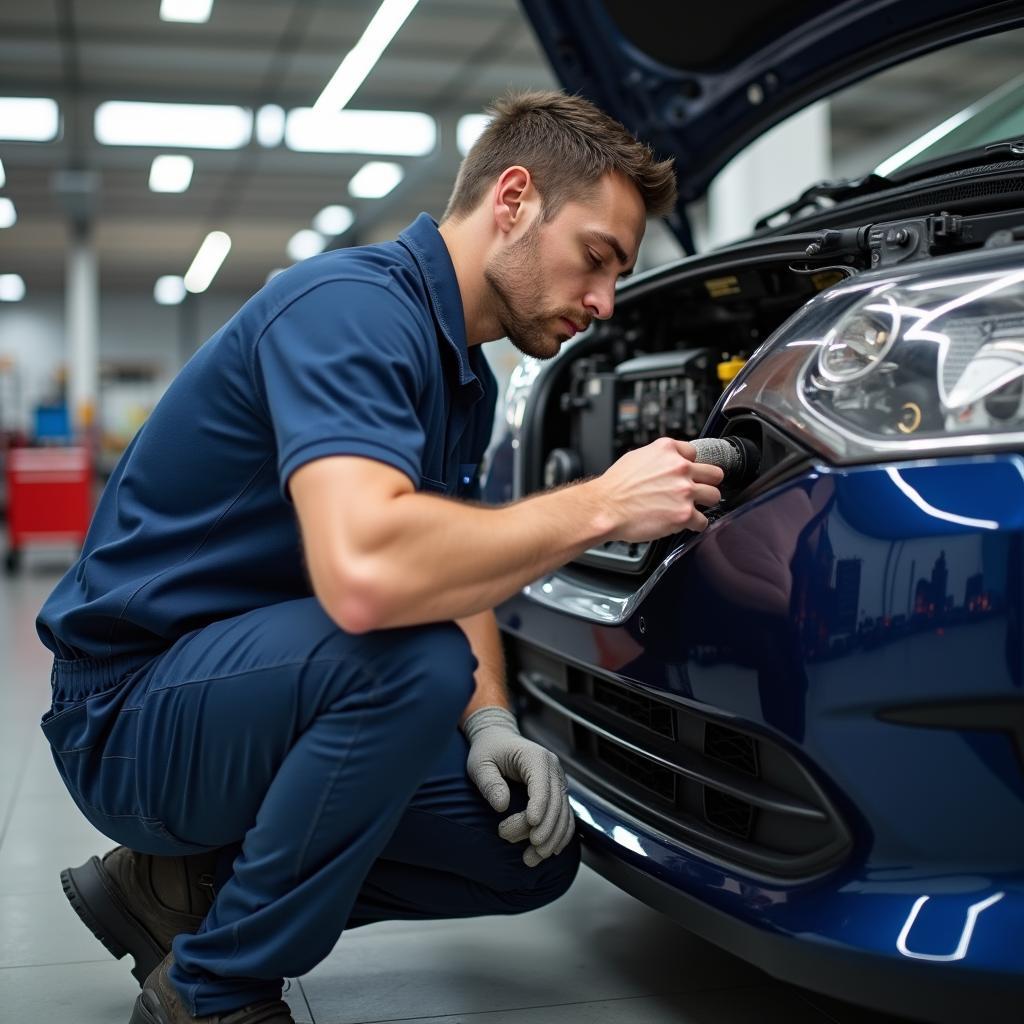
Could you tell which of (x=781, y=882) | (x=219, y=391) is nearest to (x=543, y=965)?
(x=781, y=882)

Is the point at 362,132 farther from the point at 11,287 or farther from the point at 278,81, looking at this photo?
the point at 11,287

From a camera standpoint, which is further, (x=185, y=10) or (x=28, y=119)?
(x=28, y=119)

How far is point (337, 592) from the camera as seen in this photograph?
112cm

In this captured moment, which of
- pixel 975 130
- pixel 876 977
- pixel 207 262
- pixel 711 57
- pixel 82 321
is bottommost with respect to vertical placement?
pixel 876 977

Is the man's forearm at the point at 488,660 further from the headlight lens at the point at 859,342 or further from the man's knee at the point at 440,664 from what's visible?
the headlight lens at the point at 859,342

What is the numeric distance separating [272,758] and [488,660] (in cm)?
57

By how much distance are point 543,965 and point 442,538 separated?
77 centimetres

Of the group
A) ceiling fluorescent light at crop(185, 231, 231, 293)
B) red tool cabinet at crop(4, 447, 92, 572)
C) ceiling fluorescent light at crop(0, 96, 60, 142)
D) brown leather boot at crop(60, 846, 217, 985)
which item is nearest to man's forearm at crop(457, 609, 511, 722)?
brown leather boot at crop(60, 846, 217, 985)

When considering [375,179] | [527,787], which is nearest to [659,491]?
[527,787]

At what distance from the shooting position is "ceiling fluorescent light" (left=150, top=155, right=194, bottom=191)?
1217cm

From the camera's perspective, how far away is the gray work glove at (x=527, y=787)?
1.46 metres

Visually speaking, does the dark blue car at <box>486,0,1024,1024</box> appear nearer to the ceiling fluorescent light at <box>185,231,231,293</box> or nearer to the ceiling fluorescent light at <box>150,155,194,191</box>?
the ceiling fluorescent light at <box>150,155,194,191</box>

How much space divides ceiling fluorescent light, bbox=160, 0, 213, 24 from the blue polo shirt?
7.38 metres

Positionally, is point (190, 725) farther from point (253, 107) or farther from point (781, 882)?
point (253, 107)
